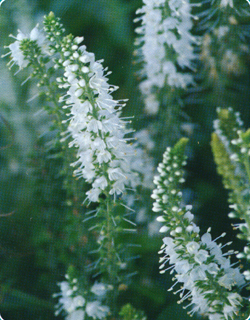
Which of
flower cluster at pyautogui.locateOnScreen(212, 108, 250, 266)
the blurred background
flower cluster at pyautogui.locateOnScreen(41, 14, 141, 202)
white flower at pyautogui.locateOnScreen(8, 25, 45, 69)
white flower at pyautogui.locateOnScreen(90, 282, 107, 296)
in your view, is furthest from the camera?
the blurred background

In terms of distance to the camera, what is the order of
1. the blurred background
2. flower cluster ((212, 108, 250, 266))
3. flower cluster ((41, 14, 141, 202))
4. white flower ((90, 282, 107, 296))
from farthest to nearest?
1. the blurred background
2. white flower ((90, 282, 107, 296))
3. flower cluster ((41, 14, 141, 202))
4. flower cluster ((212, 108, 250, 266))

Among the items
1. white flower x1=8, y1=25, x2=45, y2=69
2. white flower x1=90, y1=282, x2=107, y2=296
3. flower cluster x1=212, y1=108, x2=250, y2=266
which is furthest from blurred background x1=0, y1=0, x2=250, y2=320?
flower cluster x1=212, y1=108, x2=250, y2=266

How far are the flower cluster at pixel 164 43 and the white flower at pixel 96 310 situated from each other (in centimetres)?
98

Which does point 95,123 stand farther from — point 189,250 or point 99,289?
point 99,289

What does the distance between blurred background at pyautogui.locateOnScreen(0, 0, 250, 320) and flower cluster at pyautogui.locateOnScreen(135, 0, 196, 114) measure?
0.40 feet

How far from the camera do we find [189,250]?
3.81 feet

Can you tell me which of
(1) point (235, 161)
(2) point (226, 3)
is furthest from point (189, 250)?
(2) point (226, 3)

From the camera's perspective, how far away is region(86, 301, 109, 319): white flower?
5.24ft

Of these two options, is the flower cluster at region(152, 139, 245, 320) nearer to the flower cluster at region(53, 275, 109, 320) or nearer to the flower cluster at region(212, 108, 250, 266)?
the flower cluster at region(212, 108, 250, 266)

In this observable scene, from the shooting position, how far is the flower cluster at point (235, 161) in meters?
1.14

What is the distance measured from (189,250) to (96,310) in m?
0.64

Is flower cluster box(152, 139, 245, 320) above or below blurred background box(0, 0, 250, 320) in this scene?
below

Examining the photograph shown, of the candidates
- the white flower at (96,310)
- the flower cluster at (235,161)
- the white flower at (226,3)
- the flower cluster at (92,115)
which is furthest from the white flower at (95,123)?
the white flower at (226,3)

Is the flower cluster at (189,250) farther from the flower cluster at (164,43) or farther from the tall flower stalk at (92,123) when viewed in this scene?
the flower cluster at (164,43)
